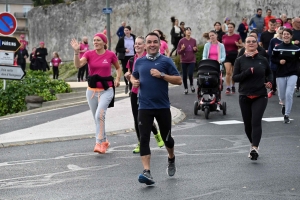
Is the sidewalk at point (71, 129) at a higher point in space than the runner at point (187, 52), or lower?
lower

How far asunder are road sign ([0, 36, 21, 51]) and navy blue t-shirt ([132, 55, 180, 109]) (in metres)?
11.9

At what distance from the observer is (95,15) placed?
3944 cm

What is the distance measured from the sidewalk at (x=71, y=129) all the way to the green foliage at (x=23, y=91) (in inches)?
172

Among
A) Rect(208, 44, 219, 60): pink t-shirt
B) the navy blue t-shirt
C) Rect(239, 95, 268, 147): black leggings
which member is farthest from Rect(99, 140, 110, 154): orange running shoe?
Rect(208, 44, 219, 60): pink t-shirt

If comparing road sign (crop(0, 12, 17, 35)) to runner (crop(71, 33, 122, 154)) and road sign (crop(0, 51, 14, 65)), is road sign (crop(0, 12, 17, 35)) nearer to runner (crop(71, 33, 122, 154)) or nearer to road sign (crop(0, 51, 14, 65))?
road sign (crop(0, 51, 14, 65))

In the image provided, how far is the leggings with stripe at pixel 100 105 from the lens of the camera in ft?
39.8

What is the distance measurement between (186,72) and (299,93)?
9.93 ft

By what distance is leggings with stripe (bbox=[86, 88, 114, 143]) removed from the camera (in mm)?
12125

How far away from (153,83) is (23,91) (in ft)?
43.5

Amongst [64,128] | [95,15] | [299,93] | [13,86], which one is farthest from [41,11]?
[64,128]

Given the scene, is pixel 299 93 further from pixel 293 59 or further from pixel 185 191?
pixel 185 191

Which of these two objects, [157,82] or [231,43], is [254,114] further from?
[231,43]

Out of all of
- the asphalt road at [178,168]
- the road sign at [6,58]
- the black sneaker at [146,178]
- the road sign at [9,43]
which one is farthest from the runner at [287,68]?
the road sign at [6,58]

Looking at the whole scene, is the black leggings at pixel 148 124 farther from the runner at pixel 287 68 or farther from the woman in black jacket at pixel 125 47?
the woman in black jacket at pixel 125 47
